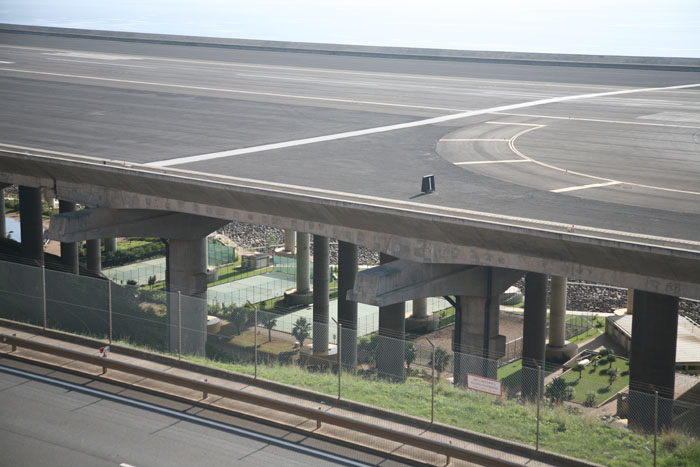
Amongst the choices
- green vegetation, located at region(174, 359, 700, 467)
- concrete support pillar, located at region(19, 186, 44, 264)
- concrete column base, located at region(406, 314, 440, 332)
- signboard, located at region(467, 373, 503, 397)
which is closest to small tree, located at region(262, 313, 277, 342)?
green vegetation, located at region(174, 359, 700, 467)

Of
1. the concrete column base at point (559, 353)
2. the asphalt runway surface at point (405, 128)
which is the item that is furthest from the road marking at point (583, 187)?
the concrete column base at point (559, 353)

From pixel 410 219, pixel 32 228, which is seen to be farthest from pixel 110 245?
pixel 410 219

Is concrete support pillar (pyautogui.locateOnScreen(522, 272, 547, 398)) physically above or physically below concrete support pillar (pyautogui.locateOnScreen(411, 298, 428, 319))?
above

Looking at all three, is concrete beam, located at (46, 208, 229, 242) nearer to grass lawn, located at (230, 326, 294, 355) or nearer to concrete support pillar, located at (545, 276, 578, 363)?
grass lawn, located at (230, 326, 294, 355)

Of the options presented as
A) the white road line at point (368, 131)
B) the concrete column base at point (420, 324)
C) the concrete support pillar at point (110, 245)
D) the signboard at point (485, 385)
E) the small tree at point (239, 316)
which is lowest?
the concrete column base at point (420, 324)

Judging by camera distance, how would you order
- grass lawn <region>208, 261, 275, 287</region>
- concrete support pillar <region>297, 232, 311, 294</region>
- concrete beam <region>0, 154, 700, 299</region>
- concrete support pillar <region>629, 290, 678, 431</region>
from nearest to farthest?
concrete beam <region>0, 154, 700, 299</region> → concrete support pillar <region>629, 290, 678, 431</region> → concrete support pillar <region>297, 232, 311, 294</region> → grass lawn <region>208, 261, 275, 287</region>

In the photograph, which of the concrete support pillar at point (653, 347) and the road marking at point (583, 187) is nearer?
the concrete support pillar at point (653, 347)

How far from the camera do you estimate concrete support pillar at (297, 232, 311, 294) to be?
171 ft

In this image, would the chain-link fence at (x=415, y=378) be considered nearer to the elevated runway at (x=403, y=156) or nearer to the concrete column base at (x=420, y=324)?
the elevated runway at (x=403, y=156)

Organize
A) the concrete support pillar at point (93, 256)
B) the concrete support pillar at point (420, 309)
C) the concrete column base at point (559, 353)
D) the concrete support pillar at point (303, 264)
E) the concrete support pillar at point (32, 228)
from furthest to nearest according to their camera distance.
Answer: the concrete support pillar at point (93, 256), the concrete support pillar at point (303, 264), the concrete support pillar at point (420, 309), the concrete support pillar at point (32, 228), the concrete column base at point (559, 353)

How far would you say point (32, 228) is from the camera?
46.5 meters

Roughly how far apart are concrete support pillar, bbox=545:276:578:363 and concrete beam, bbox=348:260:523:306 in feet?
40.7

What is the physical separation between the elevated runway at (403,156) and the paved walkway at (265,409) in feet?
23.5

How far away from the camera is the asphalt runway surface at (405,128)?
3159cm
